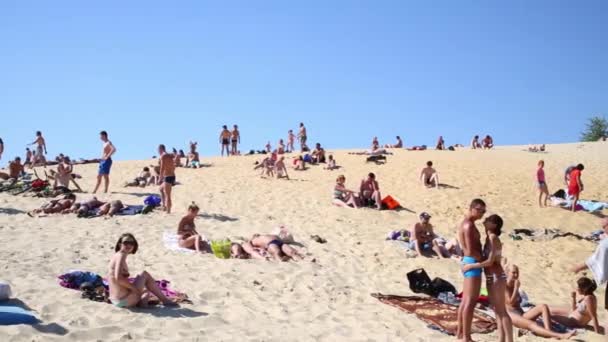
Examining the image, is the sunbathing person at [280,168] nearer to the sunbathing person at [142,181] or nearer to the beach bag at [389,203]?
the sunbathing person at [142,181]

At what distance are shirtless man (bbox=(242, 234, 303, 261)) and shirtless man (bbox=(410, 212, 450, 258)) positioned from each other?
2.49m

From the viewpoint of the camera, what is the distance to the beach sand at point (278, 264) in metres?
5.71

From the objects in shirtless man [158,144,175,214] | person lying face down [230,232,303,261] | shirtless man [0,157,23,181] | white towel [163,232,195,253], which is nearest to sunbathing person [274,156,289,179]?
shirtless man [158,144,175,214]

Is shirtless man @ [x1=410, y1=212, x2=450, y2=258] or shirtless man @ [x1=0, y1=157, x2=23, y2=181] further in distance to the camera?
shirtless man @ [x1=0, y1=157, x2=23, y2=181]

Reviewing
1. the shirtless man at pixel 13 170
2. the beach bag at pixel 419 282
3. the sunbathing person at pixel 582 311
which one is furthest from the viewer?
the shirtless man at pixel 13 170

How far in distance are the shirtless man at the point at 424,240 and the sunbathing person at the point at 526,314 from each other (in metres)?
3.02

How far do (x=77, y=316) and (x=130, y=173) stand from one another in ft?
57.6

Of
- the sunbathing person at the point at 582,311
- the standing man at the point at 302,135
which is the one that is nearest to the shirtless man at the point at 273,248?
the sunbathing person at the point at 582,311

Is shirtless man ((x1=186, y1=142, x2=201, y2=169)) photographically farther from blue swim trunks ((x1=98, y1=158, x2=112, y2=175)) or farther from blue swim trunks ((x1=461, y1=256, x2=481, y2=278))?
→ blue swim trunks ((x1=461, y1=256, x2=481, y2=278))

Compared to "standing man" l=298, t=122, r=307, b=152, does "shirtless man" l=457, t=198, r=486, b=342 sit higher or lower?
lower

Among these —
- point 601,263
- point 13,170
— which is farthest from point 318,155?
point 601,263

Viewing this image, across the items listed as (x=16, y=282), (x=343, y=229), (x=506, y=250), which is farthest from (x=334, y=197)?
(x=16, y=282)

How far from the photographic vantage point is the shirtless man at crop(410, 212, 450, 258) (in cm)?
1037

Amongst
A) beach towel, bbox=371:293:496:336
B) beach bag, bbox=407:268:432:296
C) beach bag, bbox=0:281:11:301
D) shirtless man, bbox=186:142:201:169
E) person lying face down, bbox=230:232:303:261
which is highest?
shirtless man, bbox=186:142:201:169
